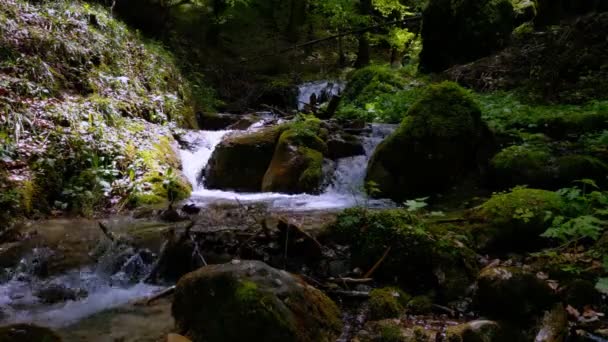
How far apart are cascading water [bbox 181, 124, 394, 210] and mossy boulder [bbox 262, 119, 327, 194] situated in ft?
0.69

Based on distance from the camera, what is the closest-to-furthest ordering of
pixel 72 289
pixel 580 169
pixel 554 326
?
pixel 554 326 → pixel 72 289 → pixel 580 169

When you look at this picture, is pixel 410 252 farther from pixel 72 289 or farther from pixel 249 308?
pixel 72 289

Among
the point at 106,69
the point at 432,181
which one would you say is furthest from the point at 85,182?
the point at 432,181

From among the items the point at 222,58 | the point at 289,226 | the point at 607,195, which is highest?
the point at 222,58

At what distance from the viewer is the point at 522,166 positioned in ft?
21.4

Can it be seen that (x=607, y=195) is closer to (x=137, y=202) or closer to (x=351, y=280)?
(x=351, y=280)

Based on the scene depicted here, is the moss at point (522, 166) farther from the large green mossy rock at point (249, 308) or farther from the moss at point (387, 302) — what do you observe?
the large green mossy rock at point (249, 308)

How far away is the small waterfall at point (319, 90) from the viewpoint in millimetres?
15281

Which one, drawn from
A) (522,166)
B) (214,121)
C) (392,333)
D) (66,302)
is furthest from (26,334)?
(214,121)

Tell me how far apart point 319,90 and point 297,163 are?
306 inches

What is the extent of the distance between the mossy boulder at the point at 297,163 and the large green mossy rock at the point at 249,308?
4702 mm

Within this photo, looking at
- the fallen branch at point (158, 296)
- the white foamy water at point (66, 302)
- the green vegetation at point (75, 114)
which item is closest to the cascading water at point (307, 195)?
the green vegetation at point (75, 114)

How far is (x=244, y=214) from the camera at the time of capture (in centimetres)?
659

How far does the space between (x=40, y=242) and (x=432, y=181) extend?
5.47 meters
